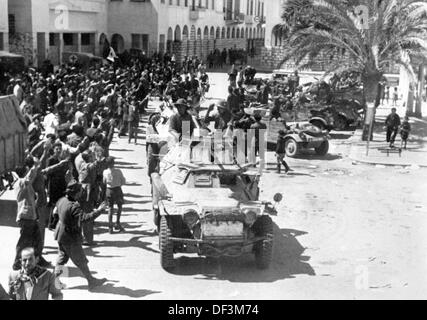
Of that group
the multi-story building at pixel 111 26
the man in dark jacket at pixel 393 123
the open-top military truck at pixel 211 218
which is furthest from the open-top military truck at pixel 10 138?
the multi-story building at pixel 111 26

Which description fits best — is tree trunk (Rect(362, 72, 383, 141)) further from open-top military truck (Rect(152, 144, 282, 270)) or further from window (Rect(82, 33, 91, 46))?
window (Rect(82, 33, 91, 46))

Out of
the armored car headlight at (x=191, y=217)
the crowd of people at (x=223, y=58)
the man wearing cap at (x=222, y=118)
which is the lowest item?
the armored car headlight at (x=191, y=217)

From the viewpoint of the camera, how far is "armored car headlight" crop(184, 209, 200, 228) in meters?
9.42

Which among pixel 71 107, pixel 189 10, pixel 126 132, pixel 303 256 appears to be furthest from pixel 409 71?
pixel 189 10

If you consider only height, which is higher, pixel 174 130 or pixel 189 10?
pixel 189 10

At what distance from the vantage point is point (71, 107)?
1688 centimetres

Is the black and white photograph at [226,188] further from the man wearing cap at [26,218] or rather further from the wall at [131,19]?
the wall at [131,19]

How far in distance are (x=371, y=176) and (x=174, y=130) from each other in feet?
20.6

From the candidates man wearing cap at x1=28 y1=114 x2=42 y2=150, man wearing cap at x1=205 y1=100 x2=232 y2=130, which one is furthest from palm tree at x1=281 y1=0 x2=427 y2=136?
man wearing cap at x1=28 y1=114 x2=42 y2=150

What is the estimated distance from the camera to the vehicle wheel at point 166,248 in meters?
9.40

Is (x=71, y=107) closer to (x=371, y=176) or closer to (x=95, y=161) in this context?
(x=95, y=161)

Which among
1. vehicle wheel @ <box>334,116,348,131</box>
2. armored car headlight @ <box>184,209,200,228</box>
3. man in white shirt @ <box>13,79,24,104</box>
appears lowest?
vehicle wheel @ <box>334,116,348,131</box>

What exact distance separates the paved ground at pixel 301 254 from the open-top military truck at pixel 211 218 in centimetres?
37
